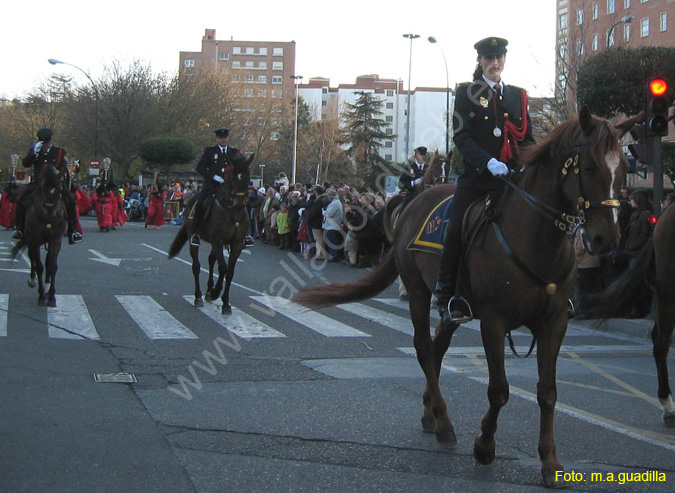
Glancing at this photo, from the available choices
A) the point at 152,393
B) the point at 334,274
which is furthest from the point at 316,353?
the point at 334,274

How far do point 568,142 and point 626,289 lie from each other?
337 cm

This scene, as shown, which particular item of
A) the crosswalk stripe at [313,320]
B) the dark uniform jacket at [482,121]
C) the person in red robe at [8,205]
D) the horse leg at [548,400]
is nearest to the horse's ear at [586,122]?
the dark uniform jacket at [482,121]

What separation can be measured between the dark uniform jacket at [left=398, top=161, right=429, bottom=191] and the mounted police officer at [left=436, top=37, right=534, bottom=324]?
7.24 meters

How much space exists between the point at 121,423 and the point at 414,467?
7.39ft

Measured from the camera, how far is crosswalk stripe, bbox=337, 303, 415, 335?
40.1ft

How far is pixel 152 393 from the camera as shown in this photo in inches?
288

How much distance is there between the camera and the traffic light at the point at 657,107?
11.3 meters

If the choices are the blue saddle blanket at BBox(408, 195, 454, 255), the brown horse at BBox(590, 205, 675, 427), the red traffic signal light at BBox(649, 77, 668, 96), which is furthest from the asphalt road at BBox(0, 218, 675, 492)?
the red traffic signal light at BBox(649, 77, 668, 96)

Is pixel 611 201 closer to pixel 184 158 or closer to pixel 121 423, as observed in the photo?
pixel 121 423

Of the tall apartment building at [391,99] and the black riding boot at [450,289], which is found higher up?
the tall apartment building at [391,99]

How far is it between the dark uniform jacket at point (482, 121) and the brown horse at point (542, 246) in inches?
10.8

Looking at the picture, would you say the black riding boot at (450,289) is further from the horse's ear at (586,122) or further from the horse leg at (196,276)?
the horse leg at (196,276)

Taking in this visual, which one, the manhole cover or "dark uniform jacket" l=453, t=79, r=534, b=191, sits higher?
"dark uniform jacket" l=453, t=79, r=534, b=191

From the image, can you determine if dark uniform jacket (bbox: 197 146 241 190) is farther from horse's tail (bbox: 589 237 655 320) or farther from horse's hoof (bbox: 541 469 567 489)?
horse's hoof (bbox: 541 469 567 489)
